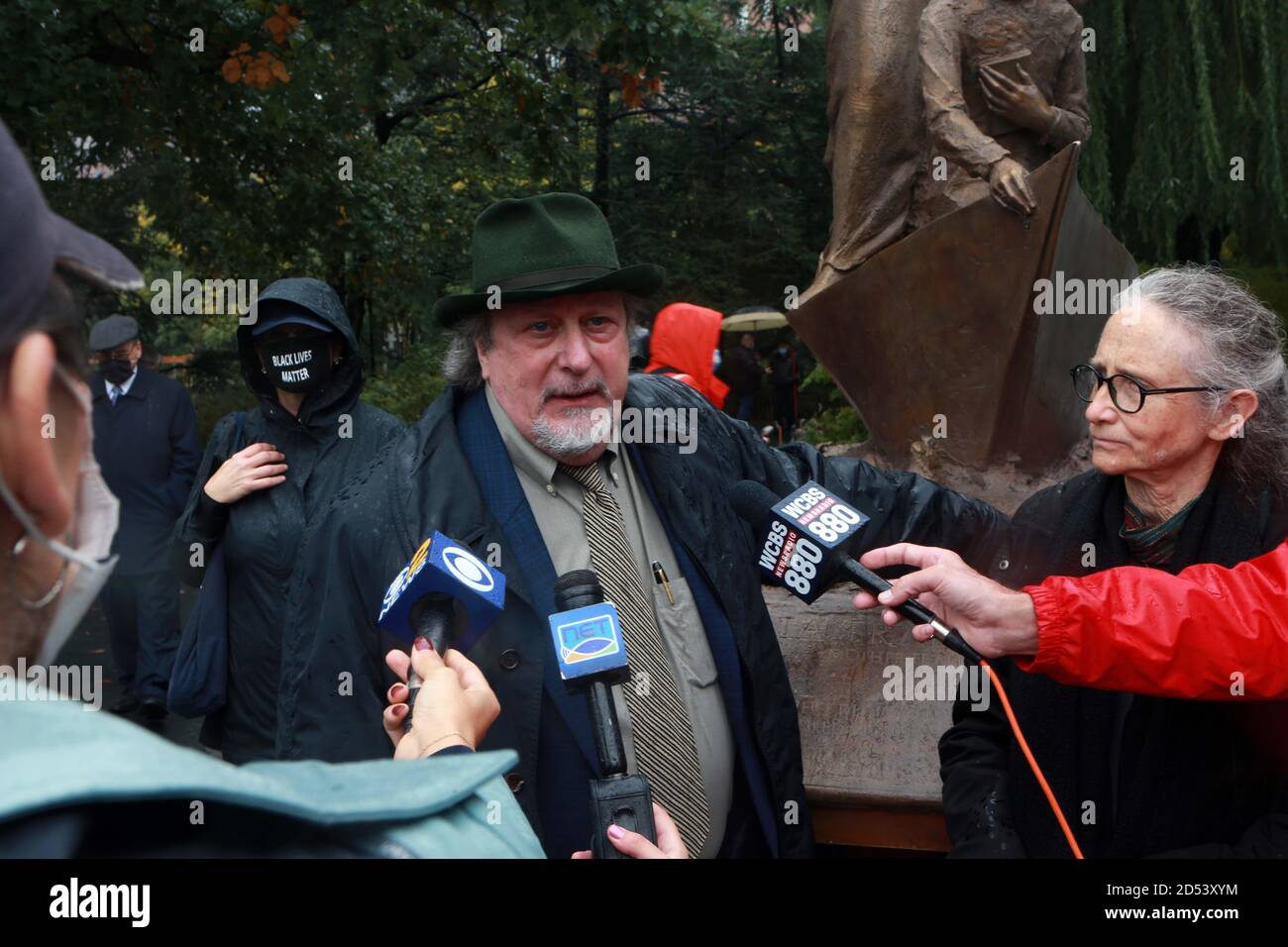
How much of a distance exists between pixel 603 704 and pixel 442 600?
30 centimetres

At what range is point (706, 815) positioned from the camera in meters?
2.58

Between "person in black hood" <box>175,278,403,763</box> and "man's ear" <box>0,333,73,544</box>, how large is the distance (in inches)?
118

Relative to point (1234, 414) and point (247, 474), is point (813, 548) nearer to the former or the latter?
point (1234, 414)

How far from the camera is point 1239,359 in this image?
2391 millimetres

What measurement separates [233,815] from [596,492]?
1.88 m

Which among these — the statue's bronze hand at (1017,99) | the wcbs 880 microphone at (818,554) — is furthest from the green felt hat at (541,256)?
the statue's bronze hand at (1017,99)

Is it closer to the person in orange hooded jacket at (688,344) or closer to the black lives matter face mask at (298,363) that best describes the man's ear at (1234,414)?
the black lives matter face mask at (298,363)

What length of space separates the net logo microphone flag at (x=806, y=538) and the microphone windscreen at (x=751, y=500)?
0.78ft

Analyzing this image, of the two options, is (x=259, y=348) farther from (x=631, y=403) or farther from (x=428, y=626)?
(x=428, y=626)

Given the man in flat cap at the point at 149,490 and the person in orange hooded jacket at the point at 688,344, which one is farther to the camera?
the man in flat cap at the point at 149,490

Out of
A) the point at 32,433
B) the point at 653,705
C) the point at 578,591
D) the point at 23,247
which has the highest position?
the point at 23,247

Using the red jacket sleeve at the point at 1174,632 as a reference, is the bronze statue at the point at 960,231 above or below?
above

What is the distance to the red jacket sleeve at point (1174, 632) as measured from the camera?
6.79ft

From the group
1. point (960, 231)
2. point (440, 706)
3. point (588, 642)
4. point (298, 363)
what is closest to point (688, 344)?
point (960, 231)
